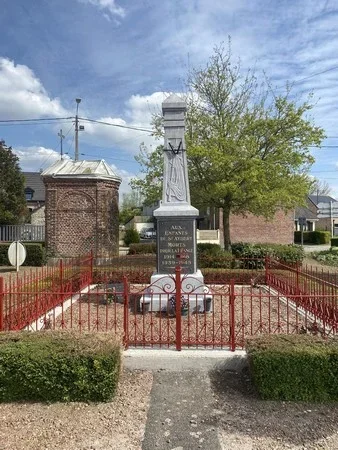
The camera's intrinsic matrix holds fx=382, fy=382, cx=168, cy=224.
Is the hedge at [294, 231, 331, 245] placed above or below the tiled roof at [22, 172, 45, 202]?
below

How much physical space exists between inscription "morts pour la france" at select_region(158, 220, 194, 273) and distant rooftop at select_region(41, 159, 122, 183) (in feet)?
37.0

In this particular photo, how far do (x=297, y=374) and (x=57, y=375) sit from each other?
2.49 m

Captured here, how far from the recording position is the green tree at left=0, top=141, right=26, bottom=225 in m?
27.2

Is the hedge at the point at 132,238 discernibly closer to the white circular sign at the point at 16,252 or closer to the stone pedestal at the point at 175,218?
the white circular sign at the point at 16,252

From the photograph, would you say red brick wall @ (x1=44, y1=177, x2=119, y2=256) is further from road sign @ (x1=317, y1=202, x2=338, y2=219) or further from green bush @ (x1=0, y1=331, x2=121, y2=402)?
road sign @ (x1=317, y1=202, x2=338, y2=219)

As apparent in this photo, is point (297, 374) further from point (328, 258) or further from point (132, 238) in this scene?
point (132, 238)

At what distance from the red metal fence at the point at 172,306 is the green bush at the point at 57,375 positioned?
731 millimetres

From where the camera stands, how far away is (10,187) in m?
28.0

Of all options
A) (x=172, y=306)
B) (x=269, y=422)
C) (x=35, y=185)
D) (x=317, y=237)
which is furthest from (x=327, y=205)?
(x=269, y=422)

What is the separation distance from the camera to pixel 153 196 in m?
17.5

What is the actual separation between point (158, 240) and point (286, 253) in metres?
9.57

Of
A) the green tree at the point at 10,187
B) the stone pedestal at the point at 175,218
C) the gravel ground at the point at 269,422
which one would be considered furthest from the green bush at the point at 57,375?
the green tree at the point at 10,187

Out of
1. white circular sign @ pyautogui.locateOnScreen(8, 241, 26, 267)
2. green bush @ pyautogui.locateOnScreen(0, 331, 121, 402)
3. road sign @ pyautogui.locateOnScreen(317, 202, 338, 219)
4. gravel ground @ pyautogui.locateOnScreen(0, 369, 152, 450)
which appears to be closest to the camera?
gravel ground @ pyautogui.locateOnScreen(0, 369, 152, 450)

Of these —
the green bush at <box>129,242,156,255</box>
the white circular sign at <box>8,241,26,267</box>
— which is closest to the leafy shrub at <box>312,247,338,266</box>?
the green bush at <box>129,242,156,255</box>
